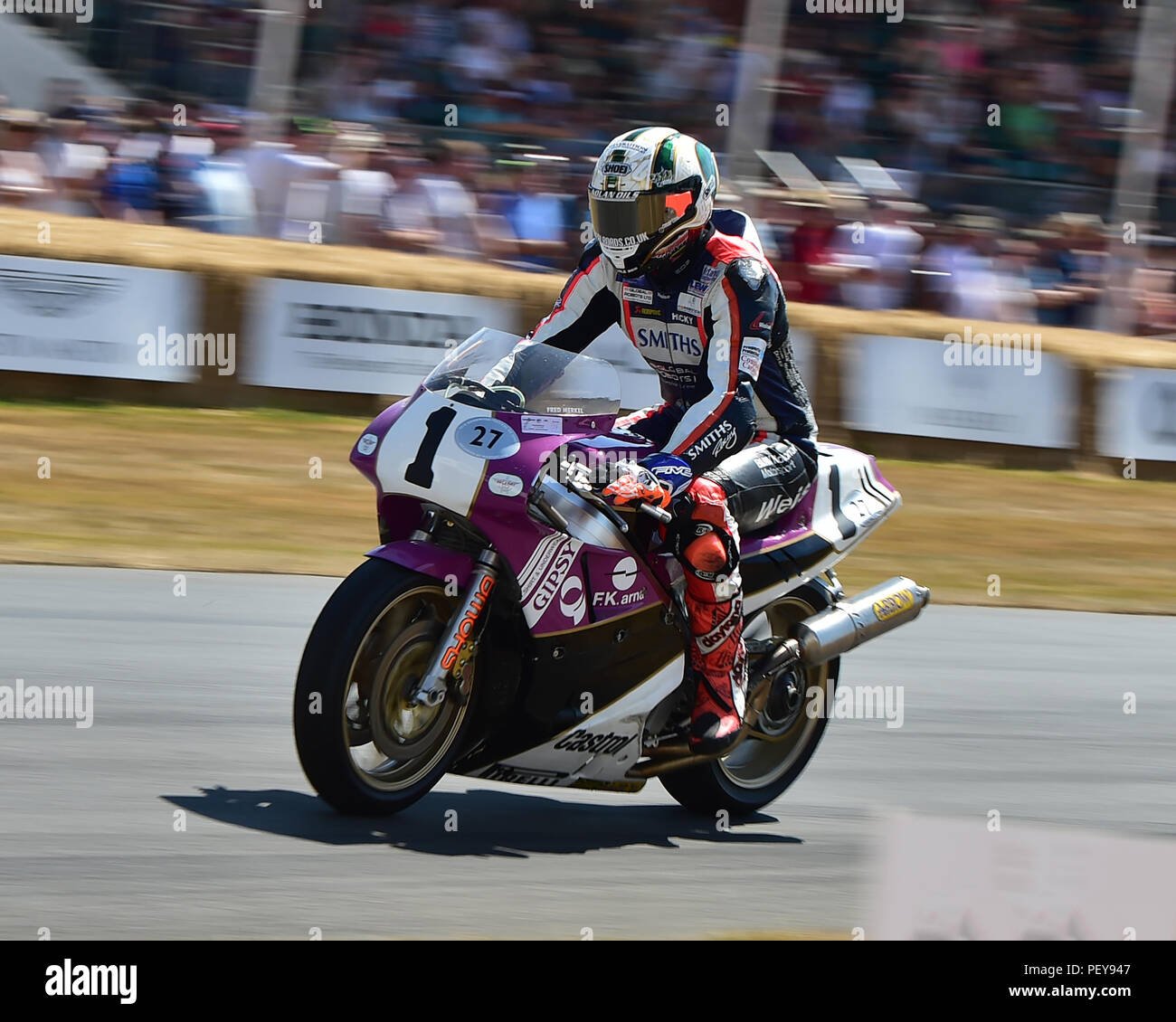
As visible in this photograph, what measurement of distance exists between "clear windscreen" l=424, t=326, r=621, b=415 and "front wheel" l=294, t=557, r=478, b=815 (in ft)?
2.12

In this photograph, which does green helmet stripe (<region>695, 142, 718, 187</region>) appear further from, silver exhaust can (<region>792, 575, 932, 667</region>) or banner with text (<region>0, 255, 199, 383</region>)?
banner with text (<region>0, 255, 199, 383</region>)

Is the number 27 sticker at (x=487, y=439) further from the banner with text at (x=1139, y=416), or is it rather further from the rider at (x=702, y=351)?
the banner with text at (x=1139, y=416)

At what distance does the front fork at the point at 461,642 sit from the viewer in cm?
462

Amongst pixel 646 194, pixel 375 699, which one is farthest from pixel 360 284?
pixel 375 699

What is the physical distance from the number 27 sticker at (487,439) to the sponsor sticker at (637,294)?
29.8 inches

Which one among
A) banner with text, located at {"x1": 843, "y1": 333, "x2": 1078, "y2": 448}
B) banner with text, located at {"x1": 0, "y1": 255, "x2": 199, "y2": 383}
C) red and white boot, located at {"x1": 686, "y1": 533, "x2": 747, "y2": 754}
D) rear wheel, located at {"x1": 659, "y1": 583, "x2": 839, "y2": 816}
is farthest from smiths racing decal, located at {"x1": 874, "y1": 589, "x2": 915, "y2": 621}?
banner with text, located at {"x1": 843, "y1": 333, "x2": 1078, "y2": 448}

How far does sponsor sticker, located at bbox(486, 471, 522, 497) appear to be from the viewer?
183 inches

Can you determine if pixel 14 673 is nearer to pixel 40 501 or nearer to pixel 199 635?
pixel 199 635

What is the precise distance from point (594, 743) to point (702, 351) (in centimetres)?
123

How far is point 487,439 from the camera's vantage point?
185 inches

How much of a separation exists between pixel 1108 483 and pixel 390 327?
6382 millimetres

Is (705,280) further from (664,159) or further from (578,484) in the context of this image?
(578,484)

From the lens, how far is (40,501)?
987cm
